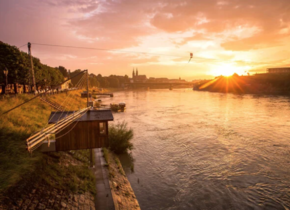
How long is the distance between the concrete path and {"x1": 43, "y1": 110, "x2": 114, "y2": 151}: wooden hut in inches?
97.4

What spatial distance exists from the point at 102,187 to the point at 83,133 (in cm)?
527

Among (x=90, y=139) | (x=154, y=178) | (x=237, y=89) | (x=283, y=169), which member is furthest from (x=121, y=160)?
(x=237, y=89)

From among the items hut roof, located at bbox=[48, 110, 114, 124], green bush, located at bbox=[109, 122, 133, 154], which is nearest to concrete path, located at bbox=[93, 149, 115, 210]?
green bush, located at bbox=[109, 122, 133, 154]

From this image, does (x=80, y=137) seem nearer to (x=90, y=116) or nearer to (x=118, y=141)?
(x=90, y=116)

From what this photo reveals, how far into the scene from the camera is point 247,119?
49562mm

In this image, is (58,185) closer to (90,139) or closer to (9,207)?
(9,207)

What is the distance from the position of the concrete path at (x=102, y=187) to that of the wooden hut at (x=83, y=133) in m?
2.47

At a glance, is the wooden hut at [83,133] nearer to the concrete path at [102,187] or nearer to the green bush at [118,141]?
the concrete path at [102,187]

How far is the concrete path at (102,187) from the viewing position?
12.5 m

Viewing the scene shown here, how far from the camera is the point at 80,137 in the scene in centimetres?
1677

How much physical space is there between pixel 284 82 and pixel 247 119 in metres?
116

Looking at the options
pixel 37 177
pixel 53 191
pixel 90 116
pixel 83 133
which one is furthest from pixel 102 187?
pixel 90 116

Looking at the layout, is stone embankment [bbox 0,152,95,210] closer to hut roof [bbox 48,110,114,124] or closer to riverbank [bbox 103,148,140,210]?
riverbank [bbox 103,148,140,210]

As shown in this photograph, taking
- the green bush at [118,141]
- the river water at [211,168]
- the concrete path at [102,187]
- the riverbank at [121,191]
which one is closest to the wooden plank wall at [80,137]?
the concrete path at [102,187]
